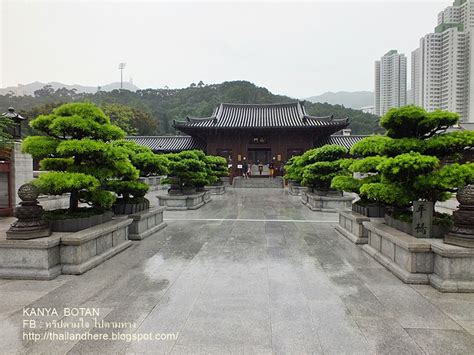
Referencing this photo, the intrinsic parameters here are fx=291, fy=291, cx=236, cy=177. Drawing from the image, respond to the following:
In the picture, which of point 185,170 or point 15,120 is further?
point 185,170

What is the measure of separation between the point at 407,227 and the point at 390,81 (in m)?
116

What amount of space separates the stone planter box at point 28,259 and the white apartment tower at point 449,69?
6376cm

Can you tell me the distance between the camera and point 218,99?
70250mm

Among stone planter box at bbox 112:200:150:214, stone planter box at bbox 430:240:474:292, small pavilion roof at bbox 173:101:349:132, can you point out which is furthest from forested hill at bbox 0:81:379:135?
stone planter box at bbox 430:240:474:292

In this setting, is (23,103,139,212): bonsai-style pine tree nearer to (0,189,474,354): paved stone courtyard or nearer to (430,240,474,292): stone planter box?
(0,189,474,354): paved stone courtyard

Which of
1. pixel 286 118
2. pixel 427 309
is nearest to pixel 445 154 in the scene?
pixel 427 309

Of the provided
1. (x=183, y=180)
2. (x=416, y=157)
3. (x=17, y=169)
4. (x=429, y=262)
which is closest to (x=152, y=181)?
(x=183, y=180)

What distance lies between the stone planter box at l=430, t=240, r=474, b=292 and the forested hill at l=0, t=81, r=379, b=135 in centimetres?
5168

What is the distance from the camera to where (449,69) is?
53688 mm

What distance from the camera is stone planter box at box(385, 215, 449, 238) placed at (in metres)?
5.33

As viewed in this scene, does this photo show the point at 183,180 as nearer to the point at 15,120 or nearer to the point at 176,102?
the point at 15,120

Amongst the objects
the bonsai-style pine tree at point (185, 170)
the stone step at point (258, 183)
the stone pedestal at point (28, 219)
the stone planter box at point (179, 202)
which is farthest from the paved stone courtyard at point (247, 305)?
the stone step at point (258, 183)

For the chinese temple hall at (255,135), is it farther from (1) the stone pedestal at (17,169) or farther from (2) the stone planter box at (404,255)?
(2) the stone planter box at (404,255)

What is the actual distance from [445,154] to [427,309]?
327 centimetres
